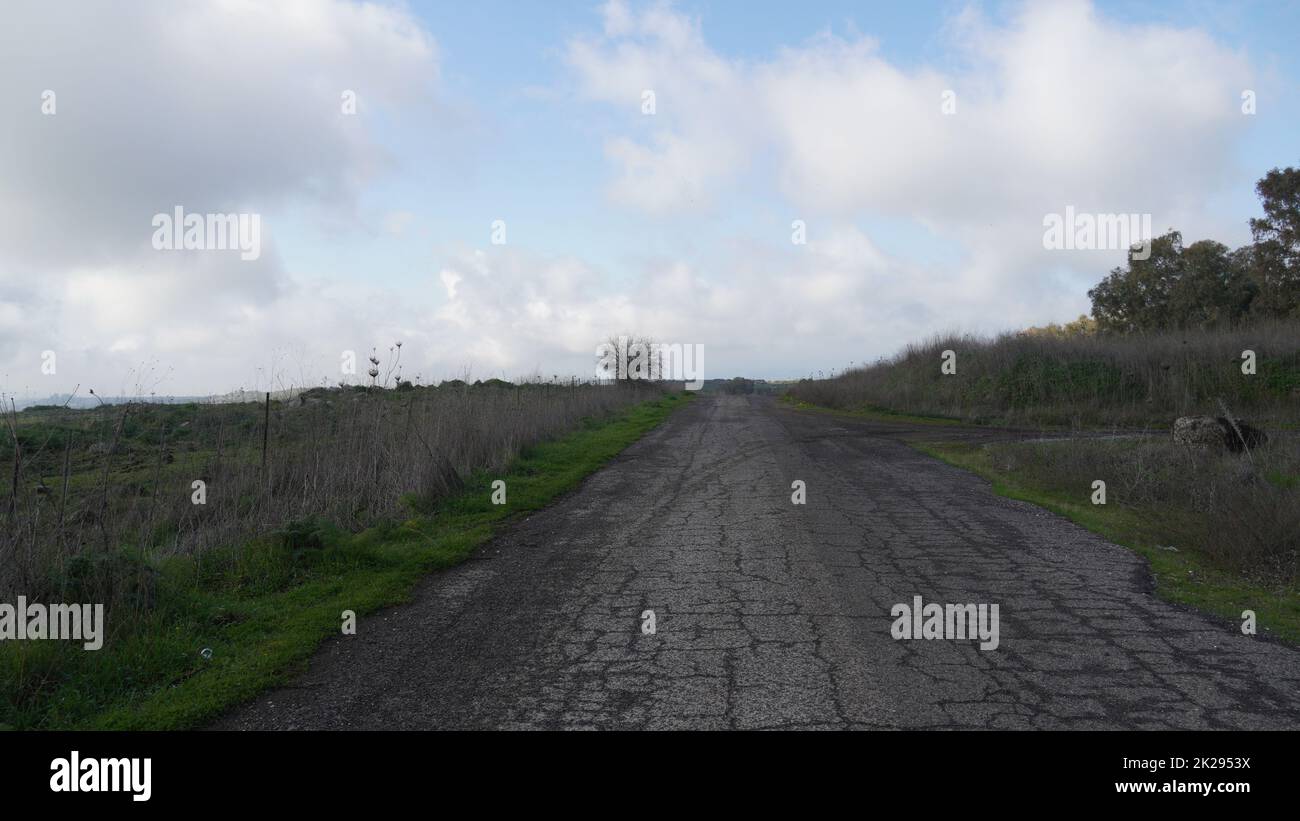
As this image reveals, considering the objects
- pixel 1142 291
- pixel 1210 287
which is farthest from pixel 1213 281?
pixel 1142 291

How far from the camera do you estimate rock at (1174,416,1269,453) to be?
12.3 m

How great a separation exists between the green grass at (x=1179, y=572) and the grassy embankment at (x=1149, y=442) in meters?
0.02

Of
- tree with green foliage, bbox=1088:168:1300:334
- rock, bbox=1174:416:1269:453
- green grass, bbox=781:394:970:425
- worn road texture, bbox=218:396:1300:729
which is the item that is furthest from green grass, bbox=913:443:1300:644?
tree with green foliage, bbox=1088:168:1300:334

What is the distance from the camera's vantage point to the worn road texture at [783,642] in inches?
168

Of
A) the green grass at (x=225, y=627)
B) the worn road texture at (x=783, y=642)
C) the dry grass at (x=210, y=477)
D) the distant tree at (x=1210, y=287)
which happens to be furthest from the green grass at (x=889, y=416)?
the green grass at (x=225, y=627)

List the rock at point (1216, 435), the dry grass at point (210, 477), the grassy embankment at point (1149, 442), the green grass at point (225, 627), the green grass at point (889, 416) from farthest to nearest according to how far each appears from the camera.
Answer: the green grass at point (889, 416) → the rock at point (1216, 435) → the grassy embankment at point (1149, 442) → the dry grass at point (210, 477) → the green grass at point (225, 627)

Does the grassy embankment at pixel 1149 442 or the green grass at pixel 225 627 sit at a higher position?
the grassy embankment at pixel 1149 442

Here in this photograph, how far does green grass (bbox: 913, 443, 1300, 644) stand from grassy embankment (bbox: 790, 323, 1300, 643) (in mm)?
18

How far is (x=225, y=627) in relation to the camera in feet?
19.7

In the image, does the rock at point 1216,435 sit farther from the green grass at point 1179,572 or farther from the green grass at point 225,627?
the green grass at point 225,627

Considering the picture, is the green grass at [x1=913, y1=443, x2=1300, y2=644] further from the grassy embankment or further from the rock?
the rock

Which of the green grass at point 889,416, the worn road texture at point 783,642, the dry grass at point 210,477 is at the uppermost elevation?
the green grass at point 889,416
